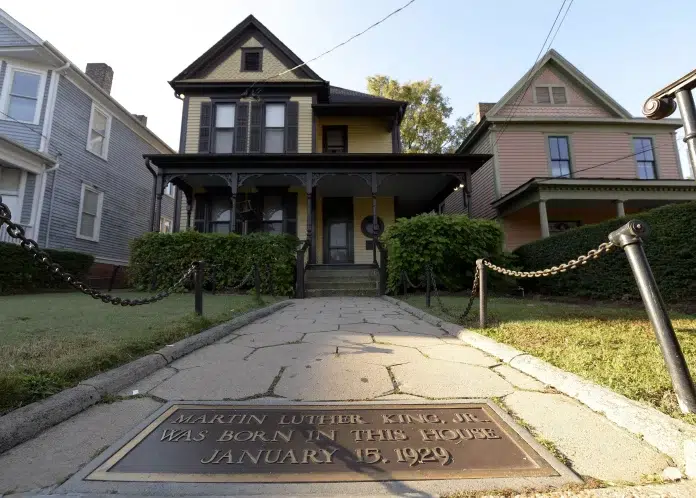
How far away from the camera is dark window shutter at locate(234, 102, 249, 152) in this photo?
1341cm

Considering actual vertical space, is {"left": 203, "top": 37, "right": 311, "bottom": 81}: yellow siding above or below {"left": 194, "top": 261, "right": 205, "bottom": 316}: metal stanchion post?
above

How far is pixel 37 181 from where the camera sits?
11.1 metres

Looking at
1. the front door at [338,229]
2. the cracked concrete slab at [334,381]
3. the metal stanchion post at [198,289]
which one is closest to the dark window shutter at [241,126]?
the front door at [338,229]

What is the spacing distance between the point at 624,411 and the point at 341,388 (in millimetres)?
1633

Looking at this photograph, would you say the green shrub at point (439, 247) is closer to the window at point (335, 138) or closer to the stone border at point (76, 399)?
the stone border at point (76, 399)

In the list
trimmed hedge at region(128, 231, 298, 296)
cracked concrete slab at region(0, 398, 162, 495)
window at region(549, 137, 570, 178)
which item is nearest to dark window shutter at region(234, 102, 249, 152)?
trimmed hedge at region(128, 231, 298, 296)

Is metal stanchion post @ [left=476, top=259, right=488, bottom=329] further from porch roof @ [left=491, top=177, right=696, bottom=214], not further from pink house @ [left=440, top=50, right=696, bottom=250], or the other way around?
pink house @ [left=440, top=50, right=696, bottom=250]

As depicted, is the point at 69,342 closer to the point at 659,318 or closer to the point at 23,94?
the point at 659,318

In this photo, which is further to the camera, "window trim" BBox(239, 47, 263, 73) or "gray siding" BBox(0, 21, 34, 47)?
"window trim" BBox(239, 47, 263, 73)

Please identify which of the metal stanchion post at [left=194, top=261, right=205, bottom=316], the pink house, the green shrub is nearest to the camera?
the metal stanchion post at [left=194, top=261, right=205, bottom=316]

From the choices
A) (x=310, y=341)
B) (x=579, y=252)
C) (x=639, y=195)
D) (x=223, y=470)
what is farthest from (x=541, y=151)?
(x=223, y=470)

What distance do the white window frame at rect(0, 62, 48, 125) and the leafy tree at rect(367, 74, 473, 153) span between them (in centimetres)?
1861

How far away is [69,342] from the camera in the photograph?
308cm

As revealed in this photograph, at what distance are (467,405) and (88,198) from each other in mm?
16061
